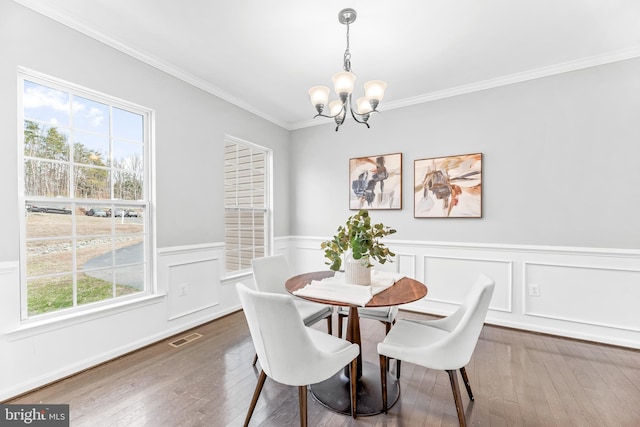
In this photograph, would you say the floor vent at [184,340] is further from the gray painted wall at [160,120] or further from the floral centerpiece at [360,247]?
the floral centerpiece at [360,247]

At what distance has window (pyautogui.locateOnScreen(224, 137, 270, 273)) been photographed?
3648 mm

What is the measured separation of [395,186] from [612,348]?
260 centimetres

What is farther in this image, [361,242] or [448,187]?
[448,187]

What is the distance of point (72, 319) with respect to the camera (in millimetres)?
2154

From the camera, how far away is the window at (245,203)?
3.65 meters

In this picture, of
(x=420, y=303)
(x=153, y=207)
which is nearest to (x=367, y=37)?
(x=153, y=207)

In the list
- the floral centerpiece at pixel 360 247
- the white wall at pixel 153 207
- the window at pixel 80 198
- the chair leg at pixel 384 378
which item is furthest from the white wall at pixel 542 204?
the window at pixel 80 198

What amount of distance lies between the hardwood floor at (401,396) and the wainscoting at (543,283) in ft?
0.90

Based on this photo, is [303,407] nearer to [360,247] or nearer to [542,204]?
[360,247]

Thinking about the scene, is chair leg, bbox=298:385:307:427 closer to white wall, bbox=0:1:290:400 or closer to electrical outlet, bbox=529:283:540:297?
white wall, bbox=0:1:290:400

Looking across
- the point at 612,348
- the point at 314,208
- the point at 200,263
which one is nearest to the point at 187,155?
the point at 200,263

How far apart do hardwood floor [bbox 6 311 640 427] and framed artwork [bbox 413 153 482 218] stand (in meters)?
1.49

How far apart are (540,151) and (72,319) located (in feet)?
14.8

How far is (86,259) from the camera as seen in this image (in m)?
2.33
